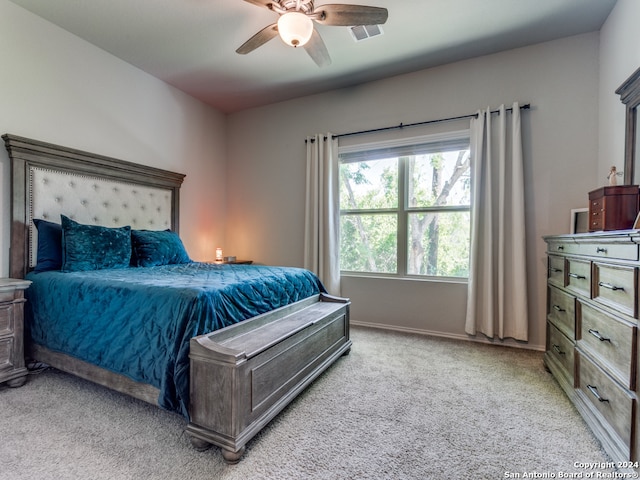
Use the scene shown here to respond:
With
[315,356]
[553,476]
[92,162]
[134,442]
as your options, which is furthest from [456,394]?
[92,162]

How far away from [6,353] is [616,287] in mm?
3643

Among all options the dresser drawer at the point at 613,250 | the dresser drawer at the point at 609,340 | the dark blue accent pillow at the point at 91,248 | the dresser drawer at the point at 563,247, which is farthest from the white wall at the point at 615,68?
the dark blue accent pillow at the point at 91,248

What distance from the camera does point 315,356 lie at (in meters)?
2.17

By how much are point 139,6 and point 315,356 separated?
→ 3.04m

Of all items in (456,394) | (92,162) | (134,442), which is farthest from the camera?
(92,162)

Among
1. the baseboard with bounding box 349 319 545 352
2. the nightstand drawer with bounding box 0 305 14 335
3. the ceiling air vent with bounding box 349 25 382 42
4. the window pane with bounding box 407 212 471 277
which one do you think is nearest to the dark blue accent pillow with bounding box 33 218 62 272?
the nightstand drawer with bounding box 0 305 14 335

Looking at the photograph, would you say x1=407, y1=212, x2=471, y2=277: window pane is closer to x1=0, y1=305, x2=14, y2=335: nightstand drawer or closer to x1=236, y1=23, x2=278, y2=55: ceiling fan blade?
x1=236, y1=23, x2=278, y2=55: ceiling fan blade

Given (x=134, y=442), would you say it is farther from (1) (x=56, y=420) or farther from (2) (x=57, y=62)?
(2) (x=57, y=62)

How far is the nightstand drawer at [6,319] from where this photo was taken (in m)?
2.06

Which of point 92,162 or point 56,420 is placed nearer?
point 56,420

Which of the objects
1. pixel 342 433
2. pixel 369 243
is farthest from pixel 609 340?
pixel 369 243

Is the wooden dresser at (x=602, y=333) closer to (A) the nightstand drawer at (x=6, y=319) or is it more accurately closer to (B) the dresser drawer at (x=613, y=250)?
(B) the dresser drawer at (x=613, y=250)

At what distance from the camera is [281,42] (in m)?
2.86

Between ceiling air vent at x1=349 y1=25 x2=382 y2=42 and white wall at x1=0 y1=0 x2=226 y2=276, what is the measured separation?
7.68 feet
